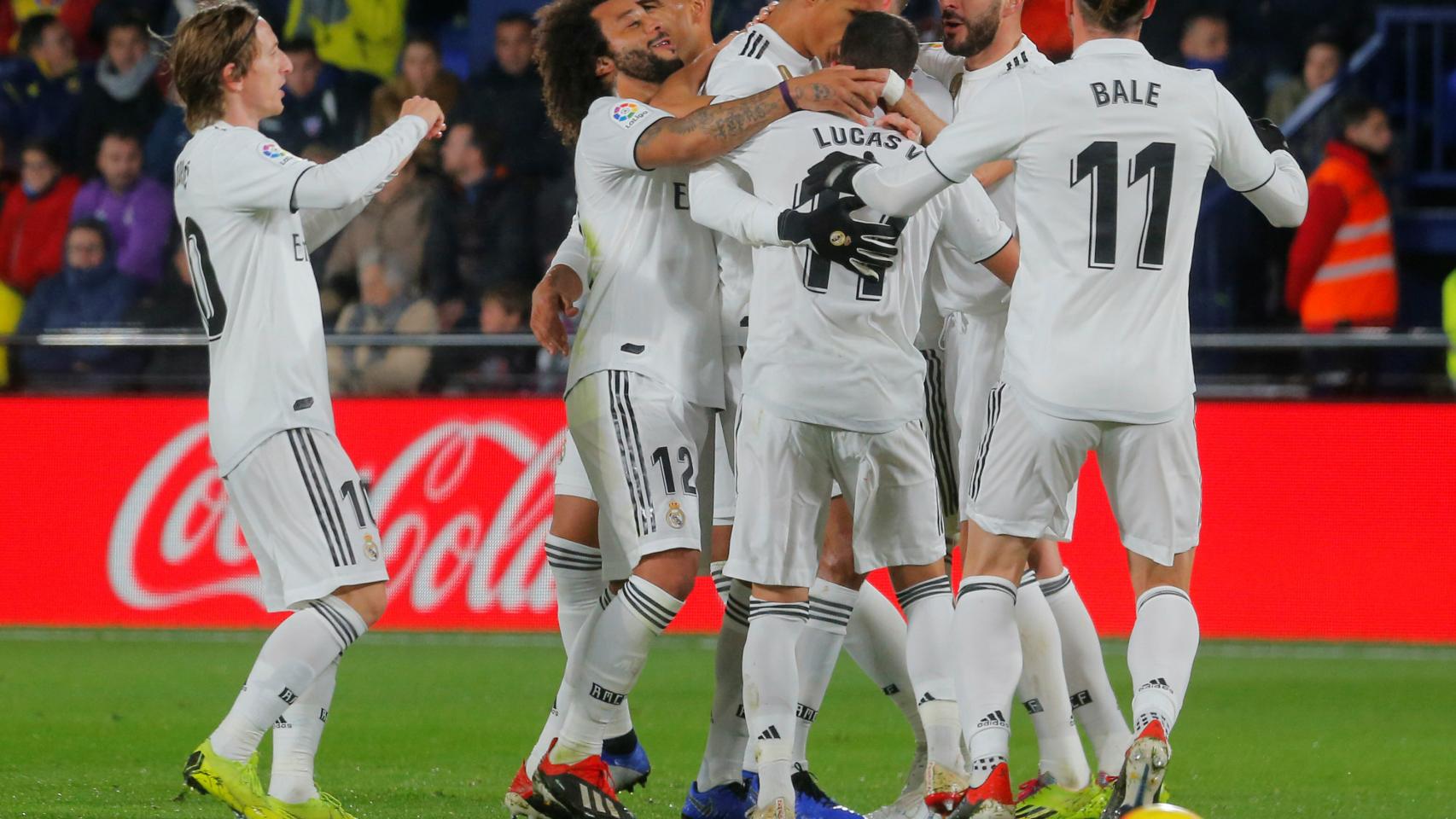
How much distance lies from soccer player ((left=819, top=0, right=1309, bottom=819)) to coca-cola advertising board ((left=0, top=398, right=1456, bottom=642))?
4529 mm

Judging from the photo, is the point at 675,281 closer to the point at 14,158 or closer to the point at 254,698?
the point at 254,698

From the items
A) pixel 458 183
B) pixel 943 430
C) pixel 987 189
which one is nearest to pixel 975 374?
pixel 943 430

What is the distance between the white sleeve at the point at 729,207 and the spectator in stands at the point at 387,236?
646 centimetres

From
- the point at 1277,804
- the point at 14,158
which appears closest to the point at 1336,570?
the point at 1277,804

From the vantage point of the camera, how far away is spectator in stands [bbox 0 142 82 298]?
11930 millimetres

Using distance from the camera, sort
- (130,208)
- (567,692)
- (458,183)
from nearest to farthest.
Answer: (567,692), (458,183), (130,208)

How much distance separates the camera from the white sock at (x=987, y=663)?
4809mm

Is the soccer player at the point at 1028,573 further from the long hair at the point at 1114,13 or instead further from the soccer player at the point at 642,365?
the soccer player at the point at 642,365

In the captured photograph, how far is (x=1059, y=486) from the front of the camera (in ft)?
15.9

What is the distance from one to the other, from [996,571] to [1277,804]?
4.54 ft

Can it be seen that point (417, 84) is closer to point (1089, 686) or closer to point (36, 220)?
point (36, 220)

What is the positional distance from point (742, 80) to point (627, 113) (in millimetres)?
342

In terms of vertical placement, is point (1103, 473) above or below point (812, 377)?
below

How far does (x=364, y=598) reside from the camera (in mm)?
5109
